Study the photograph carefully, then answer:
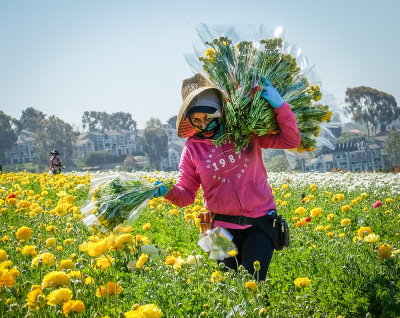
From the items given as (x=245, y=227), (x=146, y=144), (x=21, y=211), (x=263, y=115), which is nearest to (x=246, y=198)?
(x=245, y=227)

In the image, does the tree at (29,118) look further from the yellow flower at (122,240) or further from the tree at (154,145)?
the yellow flower at (122,240)

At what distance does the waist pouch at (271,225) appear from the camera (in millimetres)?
3188

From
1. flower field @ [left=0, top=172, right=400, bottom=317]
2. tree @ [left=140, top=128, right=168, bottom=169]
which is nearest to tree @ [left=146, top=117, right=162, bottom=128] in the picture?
tree @ [left=140, top=128, right=168, bottom=169]

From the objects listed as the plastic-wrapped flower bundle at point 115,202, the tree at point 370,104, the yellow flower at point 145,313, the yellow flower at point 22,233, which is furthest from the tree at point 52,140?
the yellow flower at point 145,313

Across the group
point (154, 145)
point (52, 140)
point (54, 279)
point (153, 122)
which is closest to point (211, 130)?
point (54, 279)

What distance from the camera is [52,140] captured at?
297 ft

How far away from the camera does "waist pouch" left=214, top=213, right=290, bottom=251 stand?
3188mm

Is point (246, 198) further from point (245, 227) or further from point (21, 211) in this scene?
point (21, 211)

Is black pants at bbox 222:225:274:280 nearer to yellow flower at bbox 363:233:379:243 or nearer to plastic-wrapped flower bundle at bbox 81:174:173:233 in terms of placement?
plastic-wrapped flower bundle at bbox 81:174:173:233

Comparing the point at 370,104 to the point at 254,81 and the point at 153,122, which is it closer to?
the point at 153,122

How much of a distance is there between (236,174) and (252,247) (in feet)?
1.82

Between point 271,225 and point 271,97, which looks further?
point 271,225

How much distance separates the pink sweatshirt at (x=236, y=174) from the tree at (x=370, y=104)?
3310 inches

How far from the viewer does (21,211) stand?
545cm
